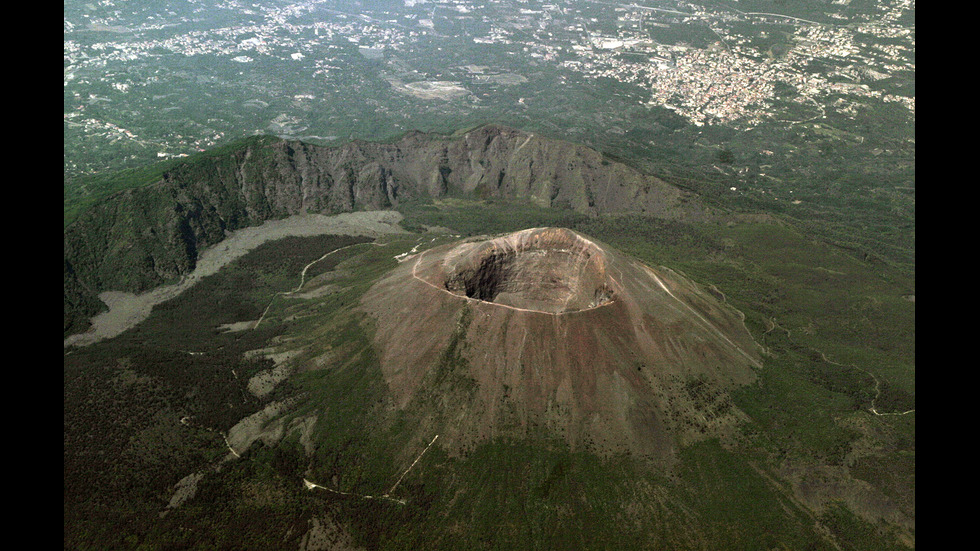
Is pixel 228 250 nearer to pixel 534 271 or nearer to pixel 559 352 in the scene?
pixel 534 271

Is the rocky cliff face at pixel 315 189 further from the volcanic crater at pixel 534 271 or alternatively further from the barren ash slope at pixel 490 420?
the volcanic crater at pixel 534 271

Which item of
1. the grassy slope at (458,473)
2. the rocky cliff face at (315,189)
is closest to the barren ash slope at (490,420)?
the grassy slope at (458,473)

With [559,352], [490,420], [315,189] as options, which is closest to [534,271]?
[559,352]

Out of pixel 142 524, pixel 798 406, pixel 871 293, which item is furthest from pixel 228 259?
pixel 871 293

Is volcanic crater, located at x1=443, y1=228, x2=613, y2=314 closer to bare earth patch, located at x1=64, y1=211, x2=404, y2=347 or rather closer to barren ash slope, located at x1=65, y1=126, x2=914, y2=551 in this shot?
barren ash slope, located at x1=65, y1=126, x2=914, y2=551
